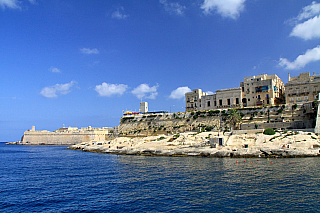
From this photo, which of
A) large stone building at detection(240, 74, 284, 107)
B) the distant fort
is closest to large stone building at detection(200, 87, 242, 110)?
large stone building at detection(240, 74, 284, 107)

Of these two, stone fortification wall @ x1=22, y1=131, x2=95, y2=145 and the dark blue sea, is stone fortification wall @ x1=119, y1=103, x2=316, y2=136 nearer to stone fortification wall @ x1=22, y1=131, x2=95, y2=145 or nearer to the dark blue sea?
the dark blue sea

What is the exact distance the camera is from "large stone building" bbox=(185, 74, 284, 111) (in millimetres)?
59875

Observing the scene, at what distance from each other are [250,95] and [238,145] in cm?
2494

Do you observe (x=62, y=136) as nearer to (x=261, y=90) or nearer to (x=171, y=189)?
(x=261, y=90)

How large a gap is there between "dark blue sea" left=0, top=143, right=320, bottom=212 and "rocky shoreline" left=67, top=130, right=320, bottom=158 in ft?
23.5

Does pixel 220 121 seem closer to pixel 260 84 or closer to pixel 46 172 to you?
pixel 260 84

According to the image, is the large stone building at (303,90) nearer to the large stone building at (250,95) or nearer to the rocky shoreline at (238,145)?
the large stone building at (250,95)

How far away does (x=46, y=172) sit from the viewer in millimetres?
30359

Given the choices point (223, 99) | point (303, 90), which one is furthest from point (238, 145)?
point (303, 90)

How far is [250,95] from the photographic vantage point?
62344mm

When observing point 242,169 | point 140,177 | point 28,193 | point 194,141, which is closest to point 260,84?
point 194,141

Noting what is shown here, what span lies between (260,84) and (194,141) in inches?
991

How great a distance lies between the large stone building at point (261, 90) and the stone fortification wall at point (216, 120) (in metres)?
5.27

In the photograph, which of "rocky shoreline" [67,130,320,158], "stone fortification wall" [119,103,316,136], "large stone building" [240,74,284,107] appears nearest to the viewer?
"rocky shoreline" [67,130,320,158]
